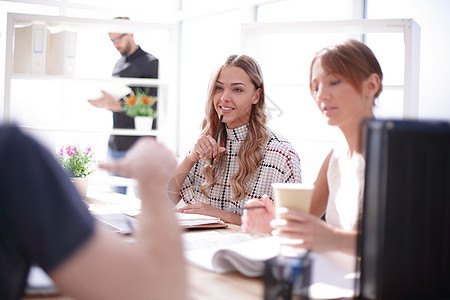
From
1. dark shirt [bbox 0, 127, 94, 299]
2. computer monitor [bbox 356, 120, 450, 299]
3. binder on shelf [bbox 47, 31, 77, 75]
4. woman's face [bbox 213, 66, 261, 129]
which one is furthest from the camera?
binder on shelf [bbox 47, 31, 77, 75]

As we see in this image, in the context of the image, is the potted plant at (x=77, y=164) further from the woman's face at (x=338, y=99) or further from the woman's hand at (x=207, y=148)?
the woman's face at (x=338, y=99)

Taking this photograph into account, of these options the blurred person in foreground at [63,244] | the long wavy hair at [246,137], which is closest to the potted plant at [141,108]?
the long wavy hair at [246,137]

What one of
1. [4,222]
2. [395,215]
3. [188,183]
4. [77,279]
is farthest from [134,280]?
[188,183]

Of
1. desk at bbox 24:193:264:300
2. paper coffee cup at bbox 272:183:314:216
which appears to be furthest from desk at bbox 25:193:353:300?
paper coffee cup at bbox 272:183:314:216

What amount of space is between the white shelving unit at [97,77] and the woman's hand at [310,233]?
3110mm

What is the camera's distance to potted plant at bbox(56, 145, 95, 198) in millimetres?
2068

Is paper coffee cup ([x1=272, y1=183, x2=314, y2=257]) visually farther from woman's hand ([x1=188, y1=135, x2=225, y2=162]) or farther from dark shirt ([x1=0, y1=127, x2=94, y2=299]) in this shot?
woman's hand ([x1=188, y1=135, x2=225, y2=162])

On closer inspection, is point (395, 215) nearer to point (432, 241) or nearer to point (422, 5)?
point (432, 241)

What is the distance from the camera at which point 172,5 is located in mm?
4750

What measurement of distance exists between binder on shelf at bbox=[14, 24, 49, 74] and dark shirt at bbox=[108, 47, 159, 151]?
624 millimetres

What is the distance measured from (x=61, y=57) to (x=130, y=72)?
606mm

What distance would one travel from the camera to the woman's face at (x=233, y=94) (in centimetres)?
212

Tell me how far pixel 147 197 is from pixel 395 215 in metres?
0.40

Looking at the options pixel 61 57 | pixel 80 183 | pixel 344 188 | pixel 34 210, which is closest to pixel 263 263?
pixel 34 210
